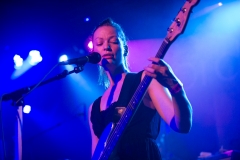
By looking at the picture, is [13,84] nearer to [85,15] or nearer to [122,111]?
[85,15]

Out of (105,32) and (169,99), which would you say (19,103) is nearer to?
(105,32)

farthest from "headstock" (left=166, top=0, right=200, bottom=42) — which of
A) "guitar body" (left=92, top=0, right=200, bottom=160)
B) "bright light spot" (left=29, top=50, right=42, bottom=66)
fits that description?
"bright light spot" (left=29, top=50, right=42, bottom=66)

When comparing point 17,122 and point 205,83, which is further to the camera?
point 205,83

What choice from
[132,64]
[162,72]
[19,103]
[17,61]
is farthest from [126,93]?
[132,64]

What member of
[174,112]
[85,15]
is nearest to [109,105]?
[174,112]

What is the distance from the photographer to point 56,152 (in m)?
7.95

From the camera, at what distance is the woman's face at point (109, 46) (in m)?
2.76

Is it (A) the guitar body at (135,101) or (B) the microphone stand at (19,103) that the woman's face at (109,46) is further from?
(A) the guitar body at (135,101)

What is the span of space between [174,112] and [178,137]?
21.5 feet

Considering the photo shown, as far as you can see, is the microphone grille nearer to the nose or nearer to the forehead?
the nose

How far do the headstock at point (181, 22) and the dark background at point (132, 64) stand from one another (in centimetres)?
564

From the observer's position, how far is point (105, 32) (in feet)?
9.47

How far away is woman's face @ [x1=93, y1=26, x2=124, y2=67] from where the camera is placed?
276 centimetres

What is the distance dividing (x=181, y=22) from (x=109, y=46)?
94cm
